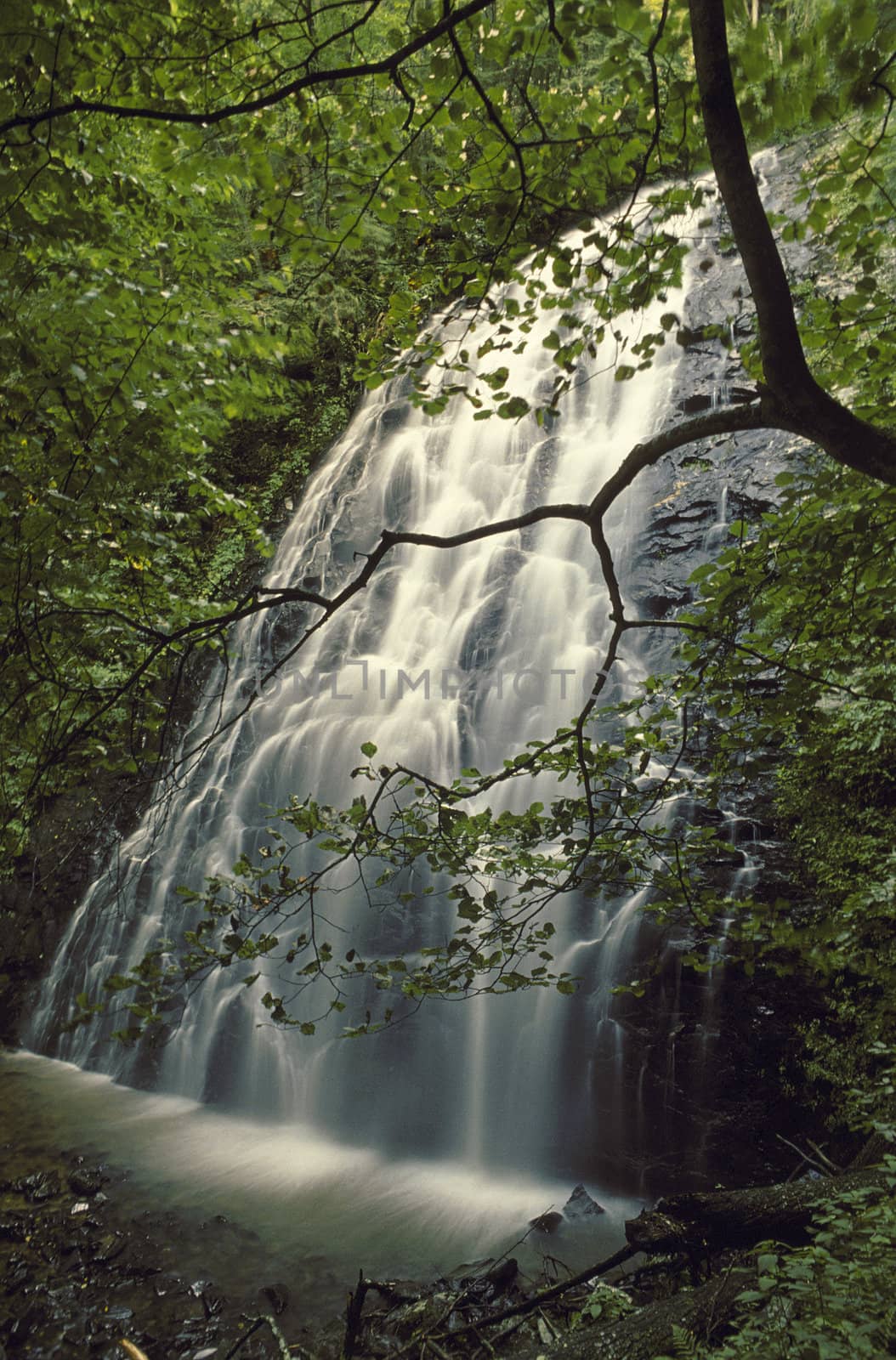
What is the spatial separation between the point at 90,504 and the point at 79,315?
146 cm

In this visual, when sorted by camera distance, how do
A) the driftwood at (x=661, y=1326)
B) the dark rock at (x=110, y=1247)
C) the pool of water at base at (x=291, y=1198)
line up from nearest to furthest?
the driftwood at (x=661, y=1326) → the pool of water at base at (x=291, y=1198) → the dark rock at (x=110, y=1247)

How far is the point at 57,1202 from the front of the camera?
236 inches

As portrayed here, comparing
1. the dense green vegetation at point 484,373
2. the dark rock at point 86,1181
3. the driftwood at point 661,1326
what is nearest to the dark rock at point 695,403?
the dense green vegetation at point 484,373

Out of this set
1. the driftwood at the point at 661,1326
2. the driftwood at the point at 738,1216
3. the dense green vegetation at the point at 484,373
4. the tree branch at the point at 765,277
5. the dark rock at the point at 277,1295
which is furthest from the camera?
the dark rock at the point at 277,1295

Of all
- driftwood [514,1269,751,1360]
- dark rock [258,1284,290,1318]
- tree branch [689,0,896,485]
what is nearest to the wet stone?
dark rock [258,1284,290,1318]

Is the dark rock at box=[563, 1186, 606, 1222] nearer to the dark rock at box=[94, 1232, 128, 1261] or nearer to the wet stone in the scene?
the wet stone

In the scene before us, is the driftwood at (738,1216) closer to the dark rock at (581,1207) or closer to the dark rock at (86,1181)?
the dark rock at (581,1207)

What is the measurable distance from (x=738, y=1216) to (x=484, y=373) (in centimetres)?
403

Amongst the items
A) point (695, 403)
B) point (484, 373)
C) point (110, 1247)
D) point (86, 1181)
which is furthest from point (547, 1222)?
point (695, 403)

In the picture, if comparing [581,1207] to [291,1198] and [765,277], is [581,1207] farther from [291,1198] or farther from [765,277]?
[765,277]

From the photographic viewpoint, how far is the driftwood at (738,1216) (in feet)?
10.8

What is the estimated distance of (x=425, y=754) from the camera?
31.6 feet

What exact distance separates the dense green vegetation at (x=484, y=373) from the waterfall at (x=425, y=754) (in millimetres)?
1576

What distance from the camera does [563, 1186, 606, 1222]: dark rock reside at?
564 cm
